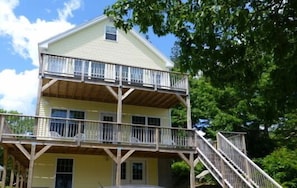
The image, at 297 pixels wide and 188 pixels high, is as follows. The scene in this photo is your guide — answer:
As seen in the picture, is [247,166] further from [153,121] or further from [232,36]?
[153,121]

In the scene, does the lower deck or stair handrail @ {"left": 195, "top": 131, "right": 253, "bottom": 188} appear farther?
the lower deck

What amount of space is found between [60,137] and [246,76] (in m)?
10.5

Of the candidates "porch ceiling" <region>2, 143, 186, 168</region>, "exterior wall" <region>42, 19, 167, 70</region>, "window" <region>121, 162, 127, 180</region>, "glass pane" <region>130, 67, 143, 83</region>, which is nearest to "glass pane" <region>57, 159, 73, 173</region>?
"porch ceiling" <region>2, 143, 186, 168</region>

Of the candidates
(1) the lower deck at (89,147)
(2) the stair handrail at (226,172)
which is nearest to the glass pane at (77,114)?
(1) the lower deck at (89,147)

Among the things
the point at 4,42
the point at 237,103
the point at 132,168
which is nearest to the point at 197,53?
the point at 132,168

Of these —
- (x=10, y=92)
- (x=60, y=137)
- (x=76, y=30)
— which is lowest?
(x=60, y=137)

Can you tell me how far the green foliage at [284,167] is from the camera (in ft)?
56.0

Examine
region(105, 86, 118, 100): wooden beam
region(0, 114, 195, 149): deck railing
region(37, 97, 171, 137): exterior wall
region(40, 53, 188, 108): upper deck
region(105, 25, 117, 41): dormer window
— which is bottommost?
region(0, 114, 195, 149): deck railing

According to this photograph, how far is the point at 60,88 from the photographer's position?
16.7 m

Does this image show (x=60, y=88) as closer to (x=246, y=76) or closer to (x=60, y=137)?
(x=60, y=137)

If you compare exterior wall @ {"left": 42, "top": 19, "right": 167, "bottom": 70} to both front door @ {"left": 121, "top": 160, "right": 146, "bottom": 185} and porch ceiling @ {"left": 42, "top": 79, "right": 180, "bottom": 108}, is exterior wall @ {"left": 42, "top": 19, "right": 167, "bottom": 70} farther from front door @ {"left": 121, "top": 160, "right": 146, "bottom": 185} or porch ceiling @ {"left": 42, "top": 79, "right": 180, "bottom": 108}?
front door @ {"left": 121, "top": 160, "right": 146, "bottom": 185}

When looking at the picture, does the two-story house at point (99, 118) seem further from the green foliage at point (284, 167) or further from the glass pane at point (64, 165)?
the green foliage at point (284, 167)

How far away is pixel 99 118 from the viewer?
18.3m

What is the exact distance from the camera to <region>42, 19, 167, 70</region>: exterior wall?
1895cm
